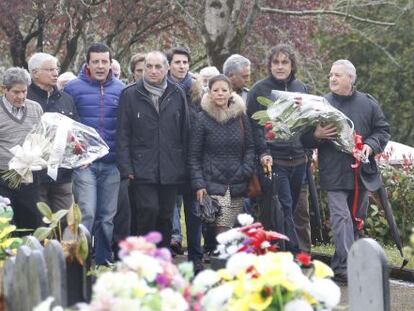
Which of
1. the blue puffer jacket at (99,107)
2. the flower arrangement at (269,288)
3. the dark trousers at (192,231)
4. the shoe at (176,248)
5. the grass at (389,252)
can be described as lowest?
the grass at (389,252)

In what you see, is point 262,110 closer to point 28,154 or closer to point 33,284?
point 28,154

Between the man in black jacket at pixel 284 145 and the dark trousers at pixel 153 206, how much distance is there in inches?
36.9

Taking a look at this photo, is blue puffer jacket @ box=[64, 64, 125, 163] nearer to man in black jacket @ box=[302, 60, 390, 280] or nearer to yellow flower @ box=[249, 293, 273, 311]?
man in black jacket @ box=[302, 60, 390, 280]

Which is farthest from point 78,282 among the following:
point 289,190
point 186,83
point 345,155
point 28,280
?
point 186,83

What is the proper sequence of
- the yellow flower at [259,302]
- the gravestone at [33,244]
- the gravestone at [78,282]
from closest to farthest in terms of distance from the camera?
the yellow flower at [259,302]
the gravestone at [33,244]
the gravestone at [78,282]

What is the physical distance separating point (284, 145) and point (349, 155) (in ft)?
2.35

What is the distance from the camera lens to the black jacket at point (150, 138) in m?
10.4

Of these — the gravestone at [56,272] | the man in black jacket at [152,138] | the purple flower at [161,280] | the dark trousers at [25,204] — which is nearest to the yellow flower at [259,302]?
the purple flower at [161,280]

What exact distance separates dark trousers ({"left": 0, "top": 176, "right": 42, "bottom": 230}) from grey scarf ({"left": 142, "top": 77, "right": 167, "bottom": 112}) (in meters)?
1.31

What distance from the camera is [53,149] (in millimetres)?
9969

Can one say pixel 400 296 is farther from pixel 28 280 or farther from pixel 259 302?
pixel 259 302

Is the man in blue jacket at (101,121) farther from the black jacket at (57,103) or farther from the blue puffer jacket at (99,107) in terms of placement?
the black jacket at (57,103)

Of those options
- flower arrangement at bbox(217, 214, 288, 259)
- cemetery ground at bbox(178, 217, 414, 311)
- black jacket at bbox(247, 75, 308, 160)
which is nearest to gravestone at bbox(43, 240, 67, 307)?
flower arrangement at bbox(217, 214, 288, 259)

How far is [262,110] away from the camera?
35.2ft
